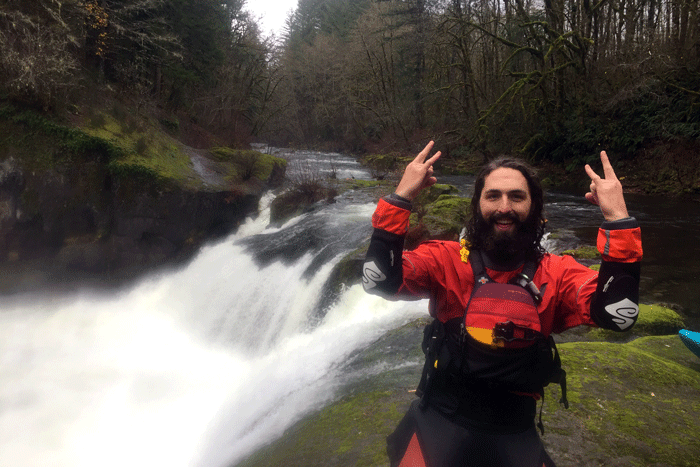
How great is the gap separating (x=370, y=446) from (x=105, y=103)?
10.9 meters

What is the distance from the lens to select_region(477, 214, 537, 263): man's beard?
5.29ft

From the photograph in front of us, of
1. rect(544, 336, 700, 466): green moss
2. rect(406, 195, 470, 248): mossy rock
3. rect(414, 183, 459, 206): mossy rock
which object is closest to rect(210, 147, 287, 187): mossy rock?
rect(414, 183, 459, 206): mossy rock

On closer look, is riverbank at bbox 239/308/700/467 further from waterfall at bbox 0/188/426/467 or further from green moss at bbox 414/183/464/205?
green moss at bbox 414/183/464/205

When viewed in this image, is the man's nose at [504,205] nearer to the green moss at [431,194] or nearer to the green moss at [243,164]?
the green moss at [431,194]

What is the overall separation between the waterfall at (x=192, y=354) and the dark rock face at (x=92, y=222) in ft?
2.02

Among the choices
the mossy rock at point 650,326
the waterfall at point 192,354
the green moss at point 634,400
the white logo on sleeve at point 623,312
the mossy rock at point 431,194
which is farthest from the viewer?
the mossy rock at point 431,194

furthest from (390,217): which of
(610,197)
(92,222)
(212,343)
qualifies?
(92,222)

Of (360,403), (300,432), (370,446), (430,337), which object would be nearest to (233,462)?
(300,432)

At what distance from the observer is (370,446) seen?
270 centimetres

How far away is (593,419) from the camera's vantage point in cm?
269

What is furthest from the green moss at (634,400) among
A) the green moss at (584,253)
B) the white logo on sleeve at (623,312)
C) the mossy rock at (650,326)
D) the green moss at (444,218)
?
the green moss at (444,218)

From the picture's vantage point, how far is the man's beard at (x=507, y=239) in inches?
63.5

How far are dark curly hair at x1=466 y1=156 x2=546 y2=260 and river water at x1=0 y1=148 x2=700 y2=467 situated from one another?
2.48 meters

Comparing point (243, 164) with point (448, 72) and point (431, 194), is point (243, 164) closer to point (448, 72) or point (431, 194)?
point (431, 194)
